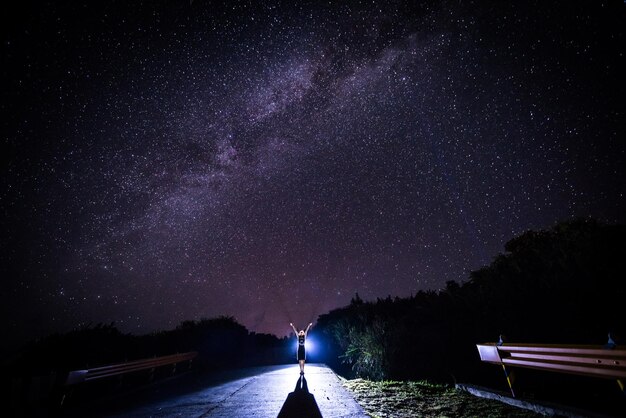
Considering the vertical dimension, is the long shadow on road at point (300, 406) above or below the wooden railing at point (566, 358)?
below

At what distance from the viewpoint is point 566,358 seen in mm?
4270

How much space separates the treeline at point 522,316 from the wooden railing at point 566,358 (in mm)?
2207

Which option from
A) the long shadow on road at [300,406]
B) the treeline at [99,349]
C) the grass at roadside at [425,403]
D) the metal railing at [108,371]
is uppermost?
the treeline at [99,349]

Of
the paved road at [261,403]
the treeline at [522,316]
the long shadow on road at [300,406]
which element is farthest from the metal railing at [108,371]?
the treeline at [522,316]

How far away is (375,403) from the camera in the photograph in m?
6.35

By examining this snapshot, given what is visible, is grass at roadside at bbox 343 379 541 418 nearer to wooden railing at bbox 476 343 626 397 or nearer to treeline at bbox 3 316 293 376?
wooden railing at bbox 476 343 626 397

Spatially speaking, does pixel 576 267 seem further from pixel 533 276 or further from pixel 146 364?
pixel 146 364

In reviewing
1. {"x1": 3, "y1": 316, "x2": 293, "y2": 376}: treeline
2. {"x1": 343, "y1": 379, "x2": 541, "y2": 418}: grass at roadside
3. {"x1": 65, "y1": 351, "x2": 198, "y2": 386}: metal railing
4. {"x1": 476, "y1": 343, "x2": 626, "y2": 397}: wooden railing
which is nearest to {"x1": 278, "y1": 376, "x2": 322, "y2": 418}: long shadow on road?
{"x1": 343, "y1": 379, "x2": 541, "y2": 418}: grass at roadside

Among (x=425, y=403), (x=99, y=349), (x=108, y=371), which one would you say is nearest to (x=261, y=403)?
(x=425, y=403)

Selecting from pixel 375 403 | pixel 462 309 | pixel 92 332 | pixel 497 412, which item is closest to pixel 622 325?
pixel 497 412

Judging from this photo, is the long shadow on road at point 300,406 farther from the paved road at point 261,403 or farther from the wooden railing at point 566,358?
the wooden railing at point 566,358

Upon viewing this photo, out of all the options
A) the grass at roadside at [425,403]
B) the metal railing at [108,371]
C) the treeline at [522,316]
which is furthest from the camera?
the metal railing at [108,371]

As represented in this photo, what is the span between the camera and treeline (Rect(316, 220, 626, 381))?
22.4 feet

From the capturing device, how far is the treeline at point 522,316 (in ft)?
22.4
